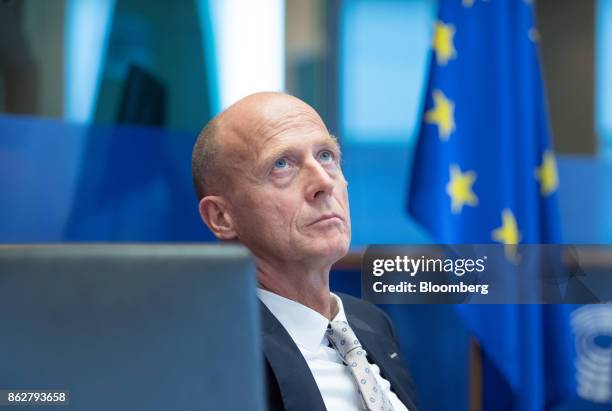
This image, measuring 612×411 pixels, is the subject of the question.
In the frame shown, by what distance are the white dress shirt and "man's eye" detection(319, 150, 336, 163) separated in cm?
21

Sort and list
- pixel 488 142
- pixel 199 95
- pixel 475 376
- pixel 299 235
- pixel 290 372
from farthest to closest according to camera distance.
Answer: pixel 199 95 < pixel 488 142 < pixel 475 376 < pixel 299 235 < pixel 290 372

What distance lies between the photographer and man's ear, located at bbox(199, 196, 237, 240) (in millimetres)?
1309

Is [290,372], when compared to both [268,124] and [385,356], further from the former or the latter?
[268,124]

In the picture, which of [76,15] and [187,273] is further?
[76,15]

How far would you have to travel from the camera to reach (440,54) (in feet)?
6.68

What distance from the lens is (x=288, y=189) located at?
124cm

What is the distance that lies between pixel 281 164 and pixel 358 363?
30 centimetres

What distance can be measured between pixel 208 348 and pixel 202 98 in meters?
2.69

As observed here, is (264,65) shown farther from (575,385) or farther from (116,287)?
(116,287)

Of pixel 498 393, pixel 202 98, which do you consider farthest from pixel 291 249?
pixel 202 98

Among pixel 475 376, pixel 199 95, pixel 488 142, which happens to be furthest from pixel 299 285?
pixel 199 95

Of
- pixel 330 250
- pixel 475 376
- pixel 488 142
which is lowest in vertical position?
pixel 475 376

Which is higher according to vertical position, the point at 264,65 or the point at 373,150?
the point at 264,65

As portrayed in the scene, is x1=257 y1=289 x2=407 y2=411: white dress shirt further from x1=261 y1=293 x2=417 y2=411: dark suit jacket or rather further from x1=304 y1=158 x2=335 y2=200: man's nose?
x1=304 y1=158 x2=335 y2=200: man's nose
